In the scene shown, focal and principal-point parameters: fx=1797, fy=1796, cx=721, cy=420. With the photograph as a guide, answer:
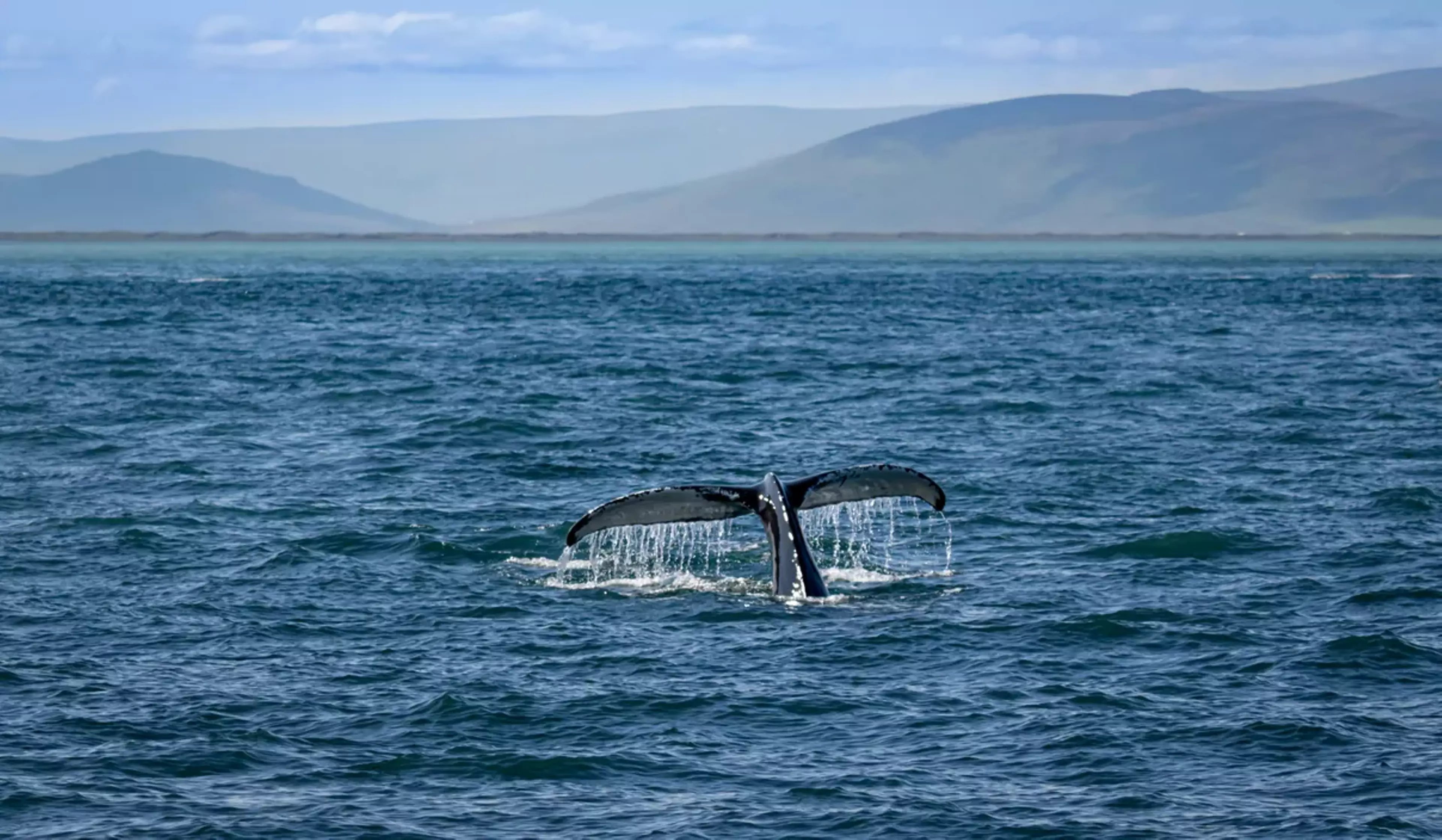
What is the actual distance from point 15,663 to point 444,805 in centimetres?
533

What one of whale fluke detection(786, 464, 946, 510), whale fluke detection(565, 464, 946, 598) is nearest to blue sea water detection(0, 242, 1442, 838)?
whale fluke detection(565, 464, 946, 598)

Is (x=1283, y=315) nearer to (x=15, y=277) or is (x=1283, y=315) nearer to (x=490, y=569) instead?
(x=490, y=569)

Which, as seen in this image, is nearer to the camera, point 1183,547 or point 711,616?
point 711,616

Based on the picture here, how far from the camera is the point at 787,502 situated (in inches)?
713

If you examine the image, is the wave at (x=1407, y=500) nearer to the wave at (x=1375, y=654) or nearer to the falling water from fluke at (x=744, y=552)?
the falling water from fluke at (x=744, y=552)

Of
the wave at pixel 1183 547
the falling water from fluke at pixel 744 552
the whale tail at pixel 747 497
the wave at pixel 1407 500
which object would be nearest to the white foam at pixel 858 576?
the falling water from fluke at pixel 744 552

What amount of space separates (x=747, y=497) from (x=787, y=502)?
408mm

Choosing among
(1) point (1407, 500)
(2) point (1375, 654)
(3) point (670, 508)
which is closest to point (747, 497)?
(3) point (670, 508)

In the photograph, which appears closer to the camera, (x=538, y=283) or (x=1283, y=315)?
(x=1283, y=315)

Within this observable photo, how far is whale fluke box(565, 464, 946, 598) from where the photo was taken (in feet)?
57.3

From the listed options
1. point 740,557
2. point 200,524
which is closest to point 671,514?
point 740,557

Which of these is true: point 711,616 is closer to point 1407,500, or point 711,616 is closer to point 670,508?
point 670,508

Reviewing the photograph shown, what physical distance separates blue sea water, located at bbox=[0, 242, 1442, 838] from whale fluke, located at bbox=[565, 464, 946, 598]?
474 millimetres

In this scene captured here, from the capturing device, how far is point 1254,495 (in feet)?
78.7
